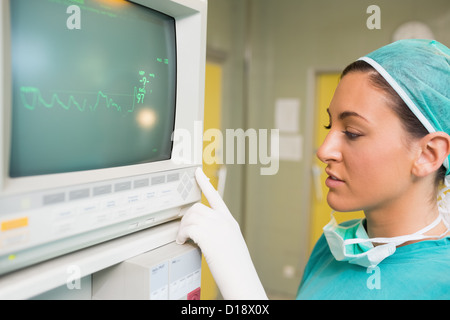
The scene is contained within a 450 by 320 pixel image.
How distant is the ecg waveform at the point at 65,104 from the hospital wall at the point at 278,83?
86.9 inches

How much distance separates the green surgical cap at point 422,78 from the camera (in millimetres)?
750

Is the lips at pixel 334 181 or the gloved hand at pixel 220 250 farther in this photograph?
the lips at pixel 334 181

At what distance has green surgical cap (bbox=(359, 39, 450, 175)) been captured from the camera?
750mm

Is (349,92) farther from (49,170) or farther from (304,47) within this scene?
(304,47)

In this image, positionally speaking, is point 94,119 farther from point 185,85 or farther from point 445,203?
point 445,203

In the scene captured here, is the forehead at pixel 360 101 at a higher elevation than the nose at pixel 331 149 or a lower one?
higher

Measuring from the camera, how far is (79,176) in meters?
0.50

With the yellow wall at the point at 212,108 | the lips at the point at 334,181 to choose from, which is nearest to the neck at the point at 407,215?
the lips at the point at 334,181

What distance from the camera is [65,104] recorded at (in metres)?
0.50

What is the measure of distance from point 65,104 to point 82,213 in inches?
5.8

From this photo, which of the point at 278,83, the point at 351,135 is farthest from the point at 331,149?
the point at 278,83

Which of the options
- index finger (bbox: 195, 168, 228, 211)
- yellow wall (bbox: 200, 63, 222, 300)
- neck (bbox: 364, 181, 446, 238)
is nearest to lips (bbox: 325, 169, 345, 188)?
neck (bbox: 364, 181, 446, 238)

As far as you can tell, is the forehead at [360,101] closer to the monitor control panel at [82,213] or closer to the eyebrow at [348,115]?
the eyebrow at [348,115]

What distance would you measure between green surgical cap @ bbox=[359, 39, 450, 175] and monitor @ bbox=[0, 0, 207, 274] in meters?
0.40
